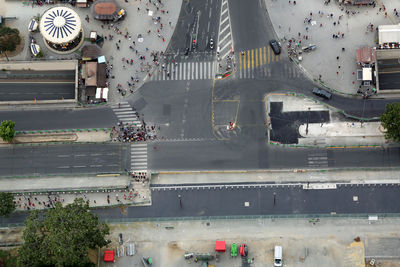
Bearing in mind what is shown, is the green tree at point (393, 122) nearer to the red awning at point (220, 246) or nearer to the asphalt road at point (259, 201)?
the asphalt road at point (259, 201)

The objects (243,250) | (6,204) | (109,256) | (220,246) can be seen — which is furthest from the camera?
(109,256)

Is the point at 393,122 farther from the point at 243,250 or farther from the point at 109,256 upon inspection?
the point at 109,256

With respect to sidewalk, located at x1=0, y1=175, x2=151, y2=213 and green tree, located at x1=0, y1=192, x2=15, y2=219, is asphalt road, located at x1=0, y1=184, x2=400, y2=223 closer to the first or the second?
sidewalk, located at x1=0, y1=175, x2=151, y2=213

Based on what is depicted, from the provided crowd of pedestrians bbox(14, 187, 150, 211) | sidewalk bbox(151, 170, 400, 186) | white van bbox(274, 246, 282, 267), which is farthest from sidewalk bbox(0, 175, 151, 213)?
white van bbox(274, 246, 282, 267)

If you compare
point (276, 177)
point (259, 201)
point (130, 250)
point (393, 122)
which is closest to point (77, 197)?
point (130, 250)

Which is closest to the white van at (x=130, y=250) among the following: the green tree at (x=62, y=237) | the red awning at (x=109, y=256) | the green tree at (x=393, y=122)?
the red awning at (x=109, y=256)

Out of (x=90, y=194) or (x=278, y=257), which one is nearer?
(x=278, y=257)

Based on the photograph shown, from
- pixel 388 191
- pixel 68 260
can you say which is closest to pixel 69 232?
pixel 68 260
